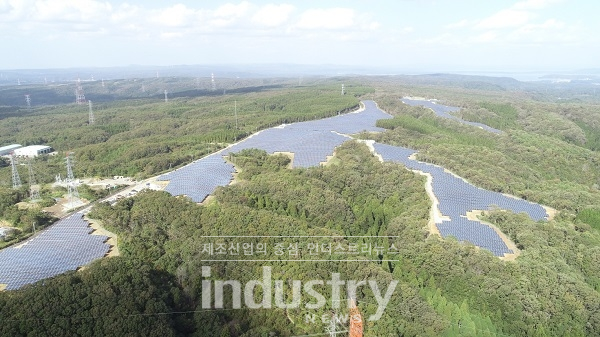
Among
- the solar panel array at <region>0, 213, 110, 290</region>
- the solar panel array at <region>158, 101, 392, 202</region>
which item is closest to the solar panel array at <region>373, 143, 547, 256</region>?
the solar panel array at <region>158, 101, 392, 202</region>

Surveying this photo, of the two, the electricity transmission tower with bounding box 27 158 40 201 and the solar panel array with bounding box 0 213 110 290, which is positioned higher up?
the solar panel array with bounding box 0 213 110 290

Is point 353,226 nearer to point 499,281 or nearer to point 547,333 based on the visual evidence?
point 499,281

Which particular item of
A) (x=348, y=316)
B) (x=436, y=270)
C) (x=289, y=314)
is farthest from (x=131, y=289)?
(x=436, y=270)

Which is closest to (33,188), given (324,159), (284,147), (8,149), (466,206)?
(284,147)

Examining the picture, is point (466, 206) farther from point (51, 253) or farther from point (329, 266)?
point (51, 253)

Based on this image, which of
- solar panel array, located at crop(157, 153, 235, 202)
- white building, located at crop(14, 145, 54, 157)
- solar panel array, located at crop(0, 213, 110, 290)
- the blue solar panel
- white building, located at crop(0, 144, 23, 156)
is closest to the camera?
solar panel array, located at crop(0, 213, 110, 290)

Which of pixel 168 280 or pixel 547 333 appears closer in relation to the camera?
pixel 547 333

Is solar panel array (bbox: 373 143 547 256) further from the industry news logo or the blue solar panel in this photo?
the industry news logo

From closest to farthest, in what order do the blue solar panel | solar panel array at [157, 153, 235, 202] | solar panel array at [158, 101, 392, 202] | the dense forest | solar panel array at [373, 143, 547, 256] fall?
the dense forest
solar panel array at [373, 143, 547, 256]
the blue solar panel
solar panel array at [157, 153, 235, 202]
solar panel array at [158, 101, 392, 202]
